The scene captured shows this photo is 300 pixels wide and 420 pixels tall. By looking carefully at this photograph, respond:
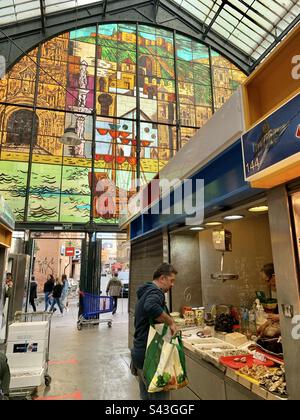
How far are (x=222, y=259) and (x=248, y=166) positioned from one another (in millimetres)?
2037

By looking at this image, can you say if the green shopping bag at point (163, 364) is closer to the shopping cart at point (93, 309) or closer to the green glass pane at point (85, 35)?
the shopping cart at point (93, 309)

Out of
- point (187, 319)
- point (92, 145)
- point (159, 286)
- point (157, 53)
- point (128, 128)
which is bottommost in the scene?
point (187, 319)

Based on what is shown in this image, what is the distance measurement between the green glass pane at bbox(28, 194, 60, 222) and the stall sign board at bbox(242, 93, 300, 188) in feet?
29.0

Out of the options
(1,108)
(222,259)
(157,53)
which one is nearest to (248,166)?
(222,259)

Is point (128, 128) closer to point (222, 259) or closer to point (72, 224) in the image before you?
point (72, 224)

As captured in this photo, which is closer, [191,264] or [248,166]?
[248,166]

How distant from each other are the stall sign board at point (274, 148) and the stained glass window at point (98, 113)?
8.00 metres

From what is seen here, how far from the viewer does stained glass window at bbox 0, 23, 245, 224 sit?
33.0ft

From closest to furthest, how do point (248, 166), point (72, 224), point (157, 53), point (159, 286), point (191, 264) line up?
point (248, 166), point (159, 286), point (191, 264), point (72, 224), point (157, 53)

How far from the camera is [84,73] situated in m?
11.4

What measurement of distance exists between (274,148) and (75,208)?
906 centimetres

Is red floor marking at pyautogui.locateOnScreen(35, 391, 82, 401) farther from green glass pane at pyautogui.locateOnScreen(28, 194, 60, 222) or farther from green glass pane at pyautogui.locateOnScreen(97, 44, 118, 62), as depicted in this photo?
green glass pane at pyautogui.locateOnScreen(97, 44, 118, 62)

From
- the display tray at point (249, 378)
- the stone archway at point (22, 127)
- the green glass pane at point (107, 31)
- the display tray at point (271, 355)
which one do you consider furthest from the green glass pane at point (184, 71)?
the display tray at point (249, 378)

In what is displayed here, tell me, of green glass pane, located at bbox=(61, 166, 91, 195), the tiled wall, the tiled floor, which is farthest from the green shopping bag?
green glass pane, located at bbox=(61, 166, 91, 195)
